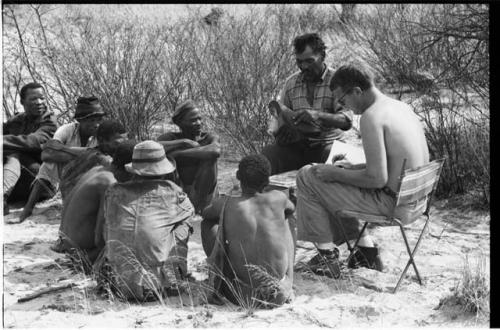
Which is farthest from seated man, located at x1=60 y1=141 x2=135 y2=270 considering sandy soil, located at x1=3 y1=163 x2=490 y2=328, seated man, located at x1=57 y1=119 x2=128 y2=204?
seated man, located at x1=57 y1=119 x2=128 y2=204

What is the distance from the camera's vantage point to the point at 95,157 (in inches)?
215

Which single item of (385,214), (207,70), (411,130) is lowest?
(385,214)

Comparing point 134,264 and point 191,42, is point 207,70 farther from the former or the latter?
point 134,264

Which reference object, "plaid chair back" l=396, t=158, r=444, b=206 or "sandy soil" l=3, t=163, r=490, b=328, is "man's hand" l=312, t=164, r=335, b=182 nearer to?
"plaid chair back" l=396, t=158, r=444, b=206

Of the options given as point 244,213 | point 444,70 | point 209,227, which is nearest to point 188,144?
point 209,227

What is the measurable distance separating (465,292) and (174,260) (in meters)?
1.71

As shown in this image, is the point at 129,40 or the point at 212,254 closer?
the point at 212,254

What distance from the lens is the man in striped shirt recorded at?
5535 millimetres

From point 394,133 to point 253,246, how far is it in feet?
3.53

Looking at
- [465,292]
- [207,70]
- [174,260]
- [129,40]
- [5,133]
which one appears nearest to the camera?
[465,292]

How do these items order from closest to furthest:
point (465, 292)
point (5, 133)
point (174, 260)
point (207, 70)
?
point (465, 292)
point (174, 260)
point (5, 133)
point (207, 70)

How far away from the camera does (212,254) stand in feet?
13.8

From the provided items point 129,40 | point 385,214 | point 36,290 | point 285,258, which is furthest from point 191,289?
point 129,40

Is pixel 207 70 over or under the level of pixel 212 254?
over
